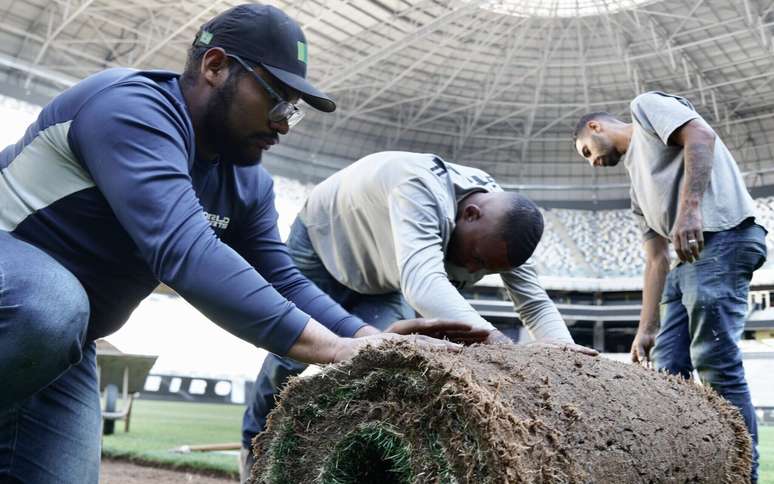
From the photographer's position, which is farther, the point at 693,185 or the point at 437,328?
the point at 693,185

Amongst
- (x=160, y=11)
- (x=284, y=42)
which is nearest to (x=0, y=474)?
(x=284, y=42)

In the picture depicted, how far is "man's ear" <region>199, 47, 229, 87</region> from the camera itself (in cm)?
171

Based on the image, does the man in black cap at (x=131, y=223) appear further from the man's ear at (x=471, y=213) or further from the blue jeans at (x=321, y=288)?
the blue jeans at (x=321, y=288)

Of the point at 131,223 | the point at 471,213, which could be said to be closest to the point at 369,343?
the point at 131,223

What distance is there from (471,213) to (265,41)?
1.26m

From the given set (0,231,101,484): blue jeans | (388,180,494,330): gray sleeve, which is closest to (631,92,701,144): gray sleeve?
(388,180,494,330): gray sleeve

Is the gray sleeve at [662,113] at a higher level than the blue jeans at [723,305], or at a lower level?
higher

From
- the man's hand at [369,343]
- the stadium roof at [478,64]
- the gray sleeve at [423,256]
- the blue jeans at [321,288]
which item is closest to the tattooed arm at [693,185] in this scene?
the gray sleeve at [423,256]

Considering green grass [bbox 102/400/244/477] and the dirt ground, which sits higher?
the dirt ground

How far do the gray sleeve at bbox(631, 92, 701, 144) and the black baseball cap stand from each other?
197 cm

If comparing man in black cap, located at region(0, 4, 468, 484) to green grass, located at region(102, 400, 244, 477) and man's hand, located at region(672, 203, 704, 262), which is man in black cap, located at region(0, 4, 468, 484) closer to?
man's hand, located at region(672, 203, 704, 262)

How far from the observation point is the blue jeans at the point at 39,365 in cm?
142

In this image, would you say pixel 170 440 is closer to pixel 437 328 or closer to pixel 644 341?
pixel 644 341

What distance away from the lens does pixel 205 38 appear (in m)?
1.76
